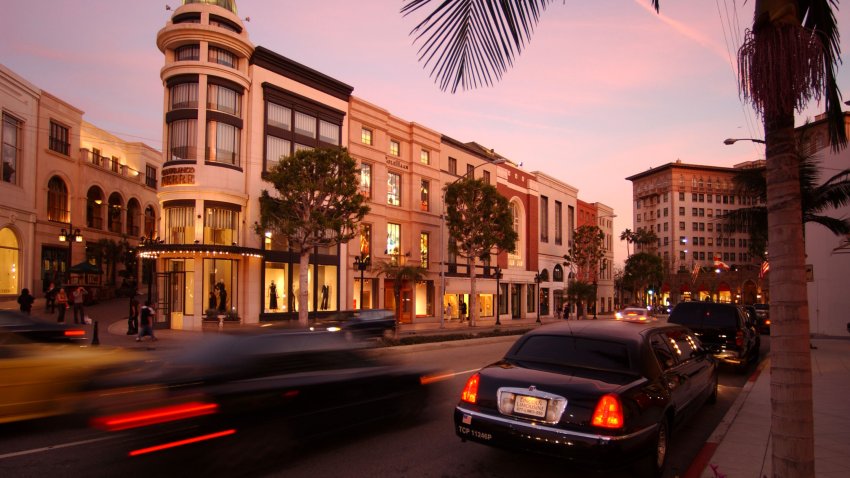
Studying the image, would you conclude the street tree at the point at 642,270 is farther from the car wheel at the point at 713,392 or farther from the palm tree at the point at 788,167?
the palm tree at the point at 788,167

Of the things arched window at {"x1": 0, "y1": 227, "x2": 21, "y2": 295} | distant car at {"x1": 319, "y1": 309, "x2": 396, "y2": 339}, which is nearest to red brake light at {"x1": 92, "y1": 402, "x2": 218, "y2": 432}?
distant car at {"x1": 319, "y1": 309, "x2": 396, "y2": 339}

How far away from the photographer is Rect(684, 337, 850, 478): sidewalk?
579cm

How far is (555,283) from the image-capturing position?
60.8m

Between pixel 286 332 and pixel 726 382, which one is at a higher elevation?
pixel 286 332

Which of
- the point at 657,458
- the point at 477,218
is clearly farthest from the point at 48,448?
the point at 477,218

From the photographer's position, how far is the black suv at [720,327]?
1338cm

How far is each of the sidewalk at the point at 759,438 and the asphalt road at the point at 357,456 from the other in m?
0.39

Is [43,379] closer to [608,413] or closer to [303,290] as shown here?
[608,413]

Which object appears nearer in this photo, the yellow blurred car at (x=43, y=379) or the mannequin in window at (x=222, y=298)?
the yellow blurred car at (x=43, y=379)

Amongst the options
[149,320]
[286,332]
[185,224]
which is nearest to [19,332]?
[286,332]

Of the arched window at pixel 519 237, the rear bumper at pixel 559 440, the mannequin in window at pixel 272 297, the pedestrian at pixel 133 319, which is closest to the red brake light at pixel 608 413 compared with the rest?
the rear bumper at pixel 559 440

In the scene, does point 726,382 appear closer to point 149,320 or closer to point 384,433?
point 384,433

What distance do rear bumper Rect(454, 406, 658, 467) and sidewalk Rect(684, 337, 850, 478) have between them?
Result: 0.72 meters

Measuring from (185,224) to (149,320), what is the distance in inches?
323
